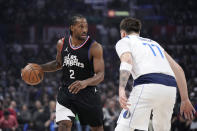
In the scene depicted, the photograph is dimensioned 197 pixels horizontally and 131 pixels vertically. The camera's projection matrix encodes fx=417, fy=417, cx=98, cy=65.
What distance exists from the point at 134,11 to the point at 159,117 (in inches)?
783

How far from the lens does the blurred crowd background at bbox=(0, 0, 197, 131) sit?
671 inches

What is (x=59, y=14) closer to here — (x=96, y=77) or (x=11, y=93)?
(x=11, y=93)

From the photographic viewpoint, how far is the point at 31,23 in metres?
24.0

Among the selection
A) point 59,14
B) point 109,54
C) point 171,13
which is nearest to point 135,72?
point 109,54

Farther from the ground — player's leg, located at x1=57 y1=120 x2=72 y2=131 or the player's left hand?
the player's left hand

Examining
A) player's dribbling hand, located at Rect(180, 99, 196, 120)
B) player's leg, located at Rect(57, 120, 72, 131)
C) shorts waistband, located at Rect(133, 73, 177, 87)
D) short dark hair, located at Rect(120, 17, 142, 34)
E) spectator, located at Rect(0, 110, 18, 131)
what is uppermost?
short dark hair, located at Rect(120, 17, 142, 34)

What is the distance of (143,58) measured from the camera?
4.65 meters

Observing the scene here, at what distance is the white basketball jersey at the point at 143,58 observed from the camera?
4625 millimetres

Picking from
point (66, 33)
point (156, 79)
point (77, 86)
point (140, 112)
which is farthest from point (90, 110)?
point (66, 33)

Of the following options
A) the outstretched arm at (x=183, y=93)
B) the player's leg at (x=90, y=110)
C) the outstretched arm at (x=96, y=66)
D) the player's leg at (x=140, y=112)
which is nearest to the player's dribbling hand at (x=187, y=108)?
the outstretched arm at (x=183, y=93)

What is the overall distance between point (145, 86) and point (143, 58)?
0.32 metres

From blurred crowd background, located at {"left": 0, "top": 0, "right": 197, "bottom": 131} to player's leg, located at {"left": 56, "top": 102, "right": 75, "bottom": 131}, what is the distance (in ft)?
24.7

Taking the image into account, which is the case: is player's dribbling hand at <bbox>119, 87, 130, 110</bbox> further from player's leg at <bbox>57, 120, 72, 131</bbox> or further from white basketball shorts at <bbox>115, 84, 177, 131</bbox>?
player's leg at <bbox>57, 120, 72, 131</bbox>

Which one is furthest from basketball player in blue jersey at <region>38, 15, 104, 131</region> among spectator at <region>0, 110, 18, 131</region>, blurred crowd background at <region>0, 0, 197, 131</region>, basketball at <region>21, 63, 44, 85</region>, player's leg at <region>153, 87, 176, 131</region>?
blurred crowd background at <region>0, 0, 197, 131</region>
